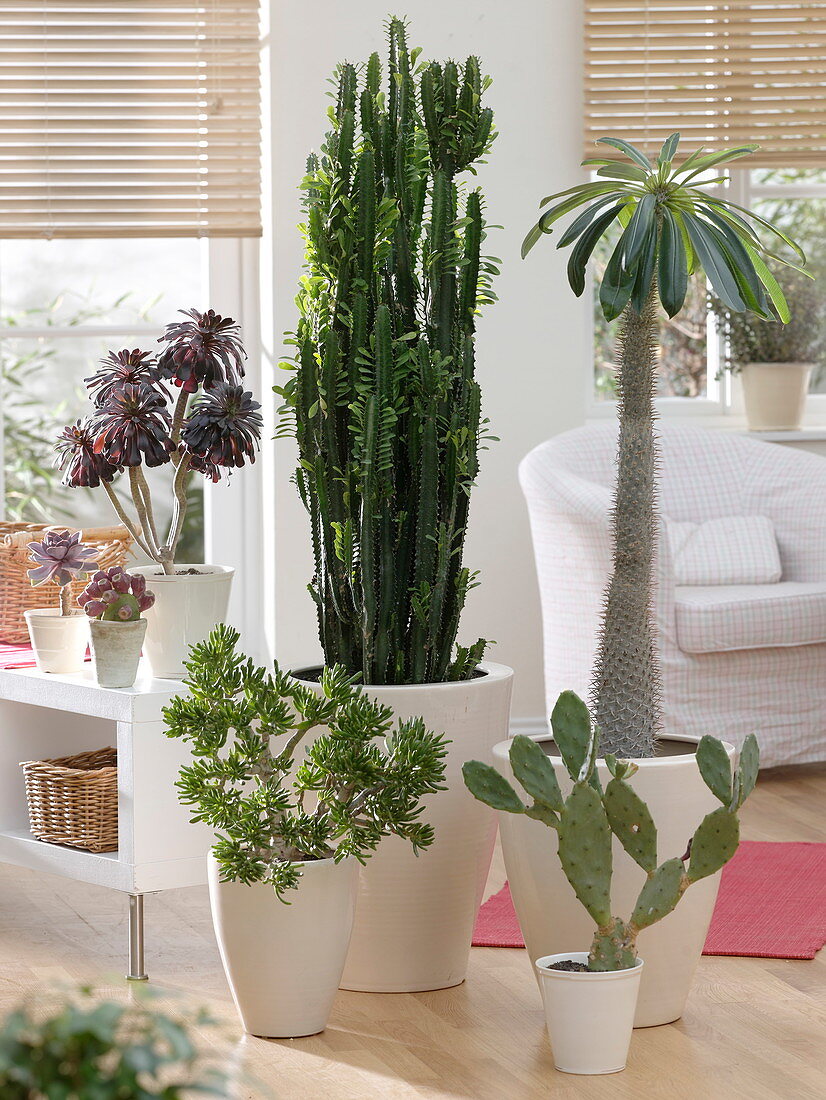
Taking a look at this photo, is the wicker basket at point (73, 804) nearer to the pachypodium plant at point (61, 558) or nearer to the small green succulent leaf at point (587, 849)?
the pachypodium plant at point (61, 558)

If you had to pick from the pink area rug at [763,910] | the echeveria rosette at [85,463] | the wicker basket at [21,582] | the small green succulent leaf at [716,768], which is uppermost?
the echeveria rosette at [85,463]

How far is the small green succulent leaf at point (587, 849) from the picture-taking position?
1903 mm

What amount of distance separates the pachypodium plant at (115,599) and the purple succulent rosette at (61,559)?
98 millimetres

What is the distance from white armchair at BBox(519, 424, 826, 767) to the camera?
3.56 m

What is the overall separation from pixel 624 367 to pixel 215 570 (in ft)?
2.60

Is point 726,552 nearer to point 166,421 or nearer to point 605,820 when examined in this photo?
point 166,421

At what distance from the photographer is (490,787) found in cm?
199

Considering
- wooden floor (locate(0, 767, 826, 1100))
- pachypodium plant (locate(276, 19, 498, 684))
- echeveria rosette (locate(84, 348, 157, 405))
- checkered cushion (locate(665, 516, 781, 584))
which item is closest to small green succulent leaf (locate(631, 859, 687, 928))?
wooden floor (locate(0, 767, 826, 1100))

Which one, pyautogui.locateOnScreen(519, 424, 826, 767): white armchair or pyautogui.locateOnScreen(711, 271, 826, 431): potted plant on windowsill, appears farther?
pyautogui.locateOnScreen(711, 271, 826, 431): potted plant on windowsill

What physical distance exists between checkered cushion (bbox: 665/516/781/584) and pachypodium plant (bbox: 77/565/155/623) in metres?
1.79

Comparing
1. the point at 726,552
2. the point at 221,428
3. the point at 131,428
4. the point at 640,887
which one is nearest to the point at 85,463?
the point at 131,428

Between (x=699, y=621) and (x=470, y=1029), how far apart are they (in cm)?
163

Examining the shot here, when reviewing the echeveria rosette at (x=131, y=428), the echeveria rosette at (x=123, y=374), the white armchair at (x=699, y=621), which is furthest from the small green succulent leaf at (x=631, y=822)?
the white armchair at (x=699, y=621)

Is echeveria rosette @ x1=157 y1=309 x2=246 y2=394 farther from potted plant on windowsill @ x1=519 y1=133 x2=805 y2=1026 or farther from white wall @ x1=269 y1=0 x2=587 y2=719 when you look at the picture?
white wall @ x1=269 y1=0 x2=587 y2=719
